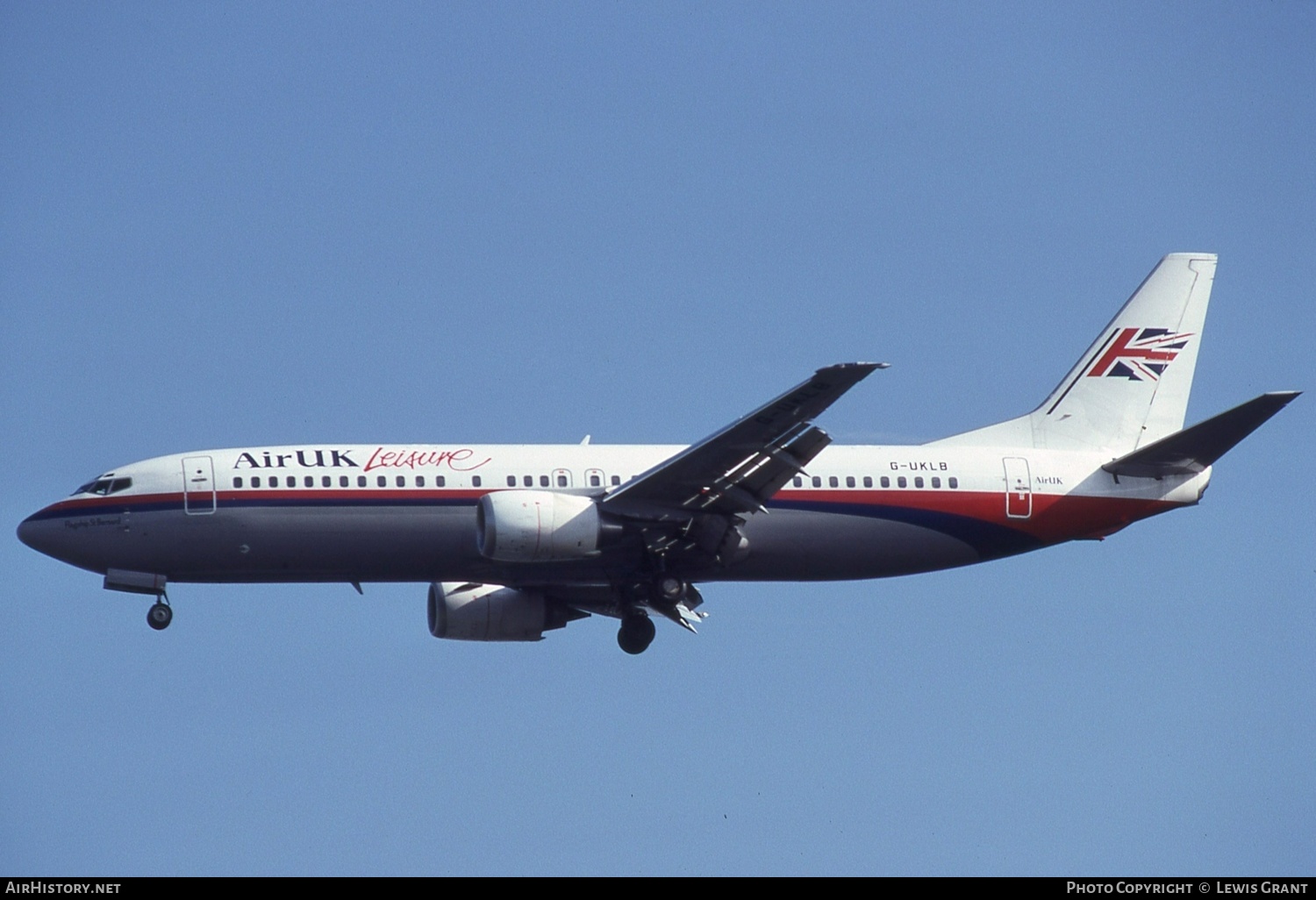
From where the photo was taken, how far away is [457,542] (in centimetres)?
4022

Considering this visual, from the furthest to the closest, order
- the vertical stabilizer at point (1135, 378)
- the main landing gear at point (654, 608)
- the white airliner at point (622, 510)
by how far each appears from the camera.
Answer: the vertical stabilizer at point (1135, 378) → the main landing gear at point (654, 608) → the white airliner at point (622, 510)

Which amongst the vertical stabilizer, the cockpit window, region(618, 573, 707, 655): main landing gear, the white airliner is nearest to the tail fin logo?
the vertical stabilizer

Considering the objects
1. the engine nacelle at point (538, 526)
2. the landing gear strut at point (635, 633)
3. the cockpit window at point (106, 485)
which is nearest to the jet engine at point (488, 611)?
the landing gear strut at point (635, 633)

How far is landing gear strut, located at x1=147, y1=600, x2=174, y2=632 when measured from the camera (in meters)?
40.5

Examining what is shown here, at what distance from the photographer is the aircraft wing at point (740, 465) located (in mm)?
37688

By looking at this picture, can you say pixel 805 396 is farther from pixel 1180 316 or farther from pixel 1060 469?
pixel 1180 316

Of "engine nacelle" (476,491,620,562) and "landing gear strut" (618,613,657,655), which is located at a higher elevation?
"engine nacelle" (476,491,620,562)

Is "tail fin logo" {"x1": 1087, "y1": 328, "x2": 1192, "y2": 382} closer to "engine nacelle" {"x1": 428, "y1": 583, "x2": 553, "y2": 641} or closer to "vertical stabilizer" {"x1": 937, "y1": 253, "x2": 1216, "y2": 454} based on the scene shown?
"vertical stabilizer" {"x1": 937, "y1": 253, "x2": 1216, "y2": 454}

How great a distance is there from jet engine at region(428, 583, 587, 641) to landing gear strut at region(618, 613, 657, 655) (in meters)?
2.06

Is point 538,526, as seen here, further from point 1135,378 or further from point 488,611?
point 1135,378

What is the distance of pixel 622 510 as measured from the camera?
1563 inches

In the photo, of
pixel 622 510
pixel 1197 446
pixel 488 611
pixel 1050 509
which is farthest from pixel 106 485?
pixel 1197 446

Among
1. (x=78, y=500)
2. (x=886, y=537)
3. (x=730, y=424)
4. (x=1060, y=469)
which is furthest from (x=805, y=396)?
(x=78, y=500)

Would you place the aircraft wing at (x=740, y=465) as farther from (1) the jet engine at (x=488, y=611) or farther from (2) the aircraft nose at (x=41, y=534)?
(2) the aircraft nose at (x=41, y=534)
